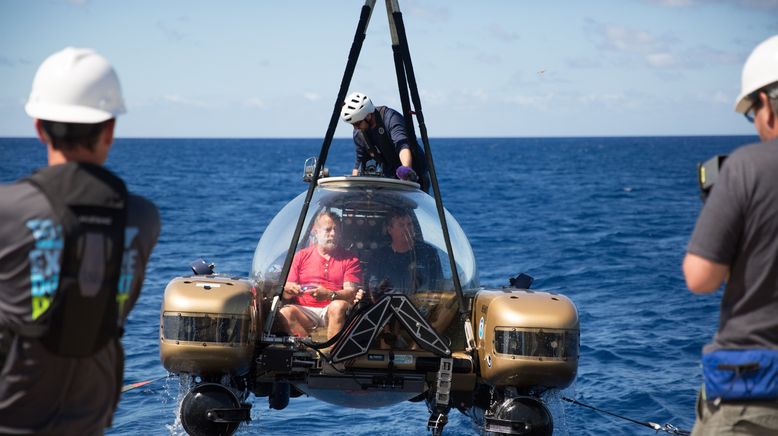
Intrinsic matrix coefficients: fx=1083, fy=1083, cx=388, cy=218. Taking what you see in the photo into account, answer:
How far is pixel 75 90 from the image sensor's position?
3453mm

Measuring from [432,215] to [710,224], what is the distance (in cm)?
422

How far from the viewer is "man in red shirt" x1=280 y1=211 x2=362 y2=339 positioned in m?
7.00

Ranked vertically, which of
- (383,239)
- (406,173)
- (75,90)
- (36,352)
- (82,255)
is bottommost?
(383,239)

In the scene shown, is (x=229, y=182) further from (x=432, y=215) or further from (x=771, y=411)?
(x=771, y=411)

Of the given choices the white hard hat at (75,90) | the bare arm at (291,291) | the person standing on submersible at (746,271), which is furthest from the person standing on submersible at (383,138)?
the white hard hat at (75,90)

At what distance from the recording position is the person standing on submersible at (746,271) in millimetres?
3613

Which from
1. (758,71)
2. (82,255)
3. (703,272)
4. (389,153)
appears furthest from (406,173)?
(82,255)

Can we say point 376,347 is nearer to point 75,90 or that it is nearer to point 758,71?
point 758,71

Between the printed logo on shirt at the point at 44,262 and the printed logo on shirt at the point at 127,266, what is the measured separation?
0.71ft

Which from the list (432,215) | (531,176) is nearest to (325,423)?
(432,215)

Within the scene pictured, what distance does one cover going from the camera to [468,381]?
677 centimetres

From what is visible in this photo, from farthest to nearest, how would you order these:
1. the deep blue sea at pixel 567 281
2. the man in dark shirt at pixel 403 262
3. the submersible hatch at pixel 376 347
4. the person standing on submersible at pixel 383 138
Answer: the deep blue sea at pixel 567 281 → the person standing on submersible at pixel 383 138 → the man in dark shirt at pixel 403 262 → the submersible hatch at pixel 376 347

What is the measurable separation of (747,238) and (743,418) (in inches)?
24.6

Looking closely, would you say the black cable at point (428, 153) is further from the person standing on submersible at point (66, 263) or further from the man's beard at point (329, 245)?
the person standing on submersible at point (66, 263)
